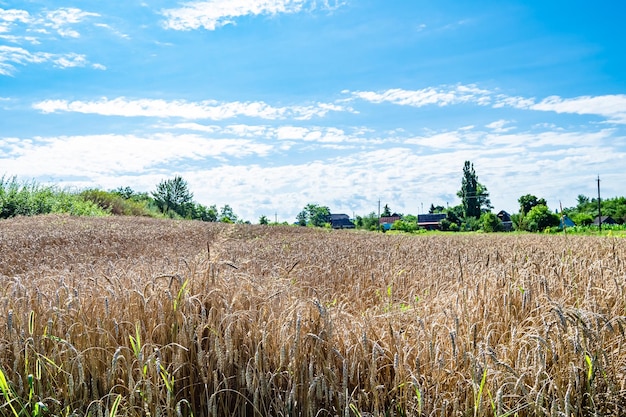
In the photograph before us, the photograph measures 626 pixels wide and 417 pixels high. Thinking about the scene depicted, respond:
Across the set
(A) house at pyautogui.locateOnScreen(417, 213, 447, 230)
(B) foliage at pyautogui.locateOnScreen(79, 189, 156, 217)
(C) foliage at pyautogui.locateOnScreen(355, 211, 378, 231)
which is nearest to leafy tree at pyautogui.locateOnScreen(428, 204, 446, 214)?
(A) house at pyautogui.locateOnScreen(417, 213, 447, 230)

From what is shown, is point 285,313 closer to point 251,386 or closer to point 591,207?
point 251,386

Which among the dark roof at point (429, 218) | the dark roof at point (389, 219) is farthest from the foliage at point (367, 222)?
the dark roof at point (429, 218)

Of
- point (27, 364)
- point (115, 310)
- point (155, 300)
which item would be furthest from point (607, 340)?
point (27, 364)

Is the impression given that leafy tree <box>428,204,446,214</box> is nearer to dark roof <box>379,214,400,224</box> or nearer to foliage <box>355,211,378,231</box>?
dark roof <box>379,214,400,224</box>

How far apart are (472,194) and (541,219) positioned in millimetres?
33152

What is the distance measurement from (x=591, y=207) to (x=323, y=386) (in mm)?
91017

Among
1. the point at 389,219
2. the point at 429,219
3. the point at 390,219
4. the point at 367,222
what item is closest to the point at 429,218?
the point at 429,219

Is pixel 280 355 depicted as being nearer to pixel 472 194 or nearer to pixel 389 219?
pixel 472 194

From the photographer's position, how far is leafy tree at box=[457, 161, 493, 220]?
206ft

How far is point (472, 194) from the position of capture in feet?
216

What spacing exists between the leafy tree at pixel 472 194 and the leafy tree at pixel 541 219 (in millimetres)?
27816

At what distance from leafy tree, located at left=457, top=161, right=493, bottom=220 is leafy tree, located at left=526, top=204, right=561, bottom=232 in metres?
27.8

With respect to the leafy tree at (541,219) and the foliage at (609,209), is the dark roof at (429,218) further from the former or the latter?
the leafy tree at (541,219)

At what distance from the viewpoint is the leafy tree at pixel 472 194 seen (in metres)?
62.9
